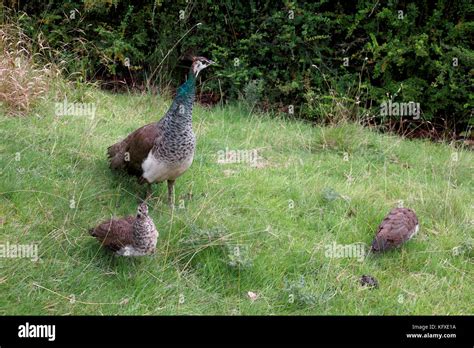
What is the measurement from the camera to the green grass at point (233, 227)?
4129 mm

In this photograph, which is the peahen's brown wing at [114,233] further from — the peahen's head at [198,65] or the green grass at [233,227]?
the peahen's head at [198,65]

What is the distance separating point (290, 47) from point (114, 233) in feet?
16.0

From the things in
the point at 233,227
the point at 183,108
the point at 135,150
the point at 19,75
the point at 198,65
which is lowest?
the point at 233,227

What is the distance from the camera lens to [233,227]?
4840 millimetres

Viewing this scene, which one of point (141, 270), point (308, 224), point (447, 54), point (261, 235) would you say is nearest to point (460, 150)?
point (447, 54)

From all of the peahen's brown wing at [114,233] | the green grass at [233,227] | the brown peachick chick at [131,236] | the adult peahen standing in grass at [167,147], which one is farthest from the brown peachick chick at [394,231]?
the peahen's brown wing at [114,233]

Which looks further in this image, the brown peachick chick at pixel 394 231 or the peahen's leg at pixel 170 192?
the peahen's leg at pixel 170 192

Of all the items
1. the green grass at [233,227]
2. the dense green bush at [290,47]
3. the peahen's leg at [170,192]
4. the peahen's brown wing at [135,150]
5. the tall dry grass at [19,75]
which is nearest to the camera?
the green grass at [233,227]

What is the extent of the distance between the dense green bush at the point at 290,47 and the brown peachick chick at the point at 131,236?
3849 millimetres

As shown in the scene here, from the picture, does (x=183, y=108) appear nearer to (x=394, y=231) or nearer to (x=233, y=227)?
(x=233, y=227)

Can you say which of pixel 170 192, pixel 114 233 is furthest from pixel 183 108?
pixel 114 233

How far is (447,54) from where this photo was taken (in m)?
7.91

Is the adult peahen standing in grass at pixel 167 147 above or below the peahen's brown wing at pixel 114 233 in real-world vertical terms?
above

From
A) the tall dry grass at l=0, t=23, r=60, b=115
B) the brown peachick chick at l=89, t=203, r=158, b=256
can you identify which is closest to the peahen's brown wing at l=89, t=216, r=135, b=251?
the brown peachick chick at l=89, t=203, r=158, b=256
